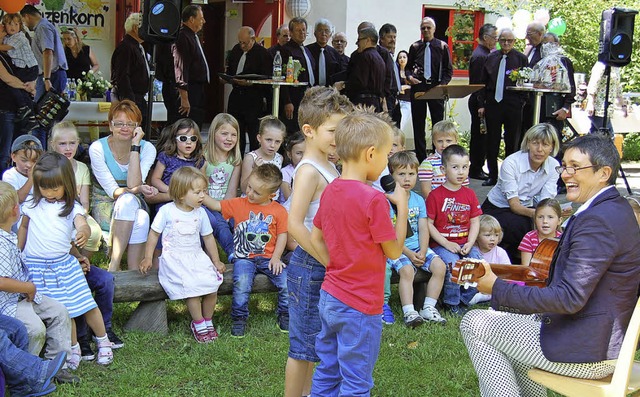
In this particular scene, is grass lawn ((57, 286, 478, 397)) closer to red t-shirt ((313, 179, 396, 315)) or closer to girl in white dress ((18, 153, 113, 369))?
girl in white dress ((18, 153, 113, 369))

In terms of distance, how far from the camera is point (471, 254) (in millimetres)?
6027

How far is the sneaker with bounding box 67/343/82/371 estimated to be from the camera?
441cm

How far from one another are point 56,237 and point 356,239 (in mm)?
1895

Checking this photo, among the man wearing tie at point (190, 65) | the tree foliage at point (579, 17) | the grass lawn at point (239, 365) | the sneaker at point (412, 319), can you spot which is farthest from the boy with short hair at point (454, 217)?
the tree foliage at point (579, 17)

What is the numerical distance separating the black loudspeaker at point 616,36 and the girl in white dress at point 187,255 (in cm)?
634

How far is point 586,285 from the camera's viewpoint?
312 centimetres

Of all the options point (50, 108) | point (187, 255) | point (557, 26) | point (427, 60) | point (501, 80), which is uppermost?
point (557, 26)

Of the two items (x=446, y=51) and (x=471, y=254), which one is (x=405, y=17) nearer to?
(x=446, y=51)

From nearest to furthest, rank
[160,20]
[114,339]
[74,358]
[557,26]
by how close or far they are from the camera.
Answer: [74,358] < [114,339] < [160,20] < [557,26]

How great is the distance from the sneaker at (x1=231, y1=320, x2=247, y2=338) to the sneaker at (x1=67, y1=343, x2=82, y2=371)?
39.9 inches

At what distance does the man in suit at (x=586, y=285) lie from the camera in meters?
3.13

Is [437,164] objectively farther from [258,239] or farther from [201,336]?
[201,336]

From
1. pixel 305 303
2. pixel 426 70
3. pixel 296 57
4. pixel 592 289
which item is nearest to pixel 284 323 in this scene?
pixel 305 303

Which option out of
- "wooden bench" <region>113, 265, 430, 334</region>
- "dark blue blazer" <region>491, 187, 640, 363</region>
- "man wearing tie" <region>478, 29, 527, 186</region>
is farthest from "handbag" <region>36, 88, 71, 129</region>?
"dark blue blazer" <region>491, 187, 640, 363</region>
